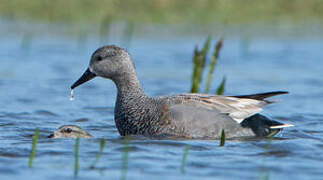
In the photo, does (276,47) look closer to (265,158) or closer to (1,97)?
(1,97)

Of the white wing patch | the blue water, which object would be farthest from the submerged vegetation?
the white wing patch

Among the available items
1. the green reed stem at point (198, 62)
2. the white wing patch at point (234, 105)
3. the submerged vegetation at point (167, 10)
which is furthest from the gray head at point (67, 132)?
the submerged vegetation at point (167, 10)

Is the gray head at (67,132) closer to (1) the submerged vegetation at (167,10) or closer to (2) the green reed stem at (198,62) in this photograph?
(2) the green reed stem at (198,62)

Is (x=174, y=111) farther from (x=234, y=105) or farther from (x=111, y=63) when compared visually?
(x=111, y=63)

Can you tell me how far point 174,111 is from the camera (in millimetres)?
7141

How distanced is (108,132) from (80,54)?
19.1 ft

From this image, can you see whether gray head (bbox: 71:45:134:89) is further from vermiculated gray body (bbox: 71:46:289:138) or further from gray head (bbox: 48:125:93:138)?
gray head (bbox: 48:125:93:138)

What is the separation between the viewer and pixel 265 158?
639cm

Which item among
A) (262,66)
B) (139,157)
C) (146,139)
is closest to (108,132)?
(146,139)

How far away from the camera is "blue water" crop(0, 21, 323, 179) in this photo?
19.7 feet

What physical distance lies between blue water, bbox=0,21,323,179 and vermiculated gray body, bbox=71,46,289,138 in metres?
0.21

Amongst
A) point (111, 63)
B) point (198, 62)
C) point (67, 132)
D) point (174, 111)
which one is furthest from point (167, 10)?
point (67, 132)

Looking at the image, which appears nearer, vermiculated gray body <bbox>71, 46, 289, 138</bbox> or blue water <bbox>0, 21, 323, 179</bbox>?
blue water <bbox>0, 21, 323, 179</bbox>

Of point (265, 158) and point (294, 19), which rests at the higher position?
point (294, 19)
